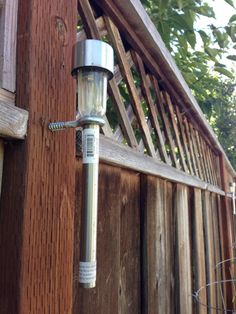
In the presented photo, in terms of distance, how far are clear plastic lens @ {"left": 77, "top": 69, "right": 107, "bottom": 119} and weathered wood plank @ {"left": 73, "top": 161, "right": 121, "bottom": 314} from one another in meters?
0.34

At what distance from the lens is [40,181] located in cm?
70

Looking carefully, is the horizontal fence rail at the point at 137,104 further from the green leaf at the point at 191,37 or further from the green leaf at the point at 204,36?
the green leaf at the point at 204,36

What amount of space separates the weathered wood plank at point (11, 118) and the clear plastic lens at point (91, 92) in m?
0.11

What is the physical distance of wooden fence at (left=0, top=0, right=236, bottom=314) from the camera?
0.67m

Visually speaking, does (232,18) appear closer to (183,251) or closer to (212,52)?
(212,52)

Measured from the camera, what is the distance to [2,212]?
673 millimetres

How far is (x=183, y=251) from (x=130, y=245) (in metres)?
0.82

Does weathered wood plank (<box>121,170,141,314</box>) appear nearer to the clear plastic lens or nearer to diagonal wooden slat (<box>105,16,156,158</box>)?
diagonal wooden slat (<box>105,16,156,158</box>)

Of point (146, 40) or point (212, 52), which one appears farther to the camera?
point (212, 52)

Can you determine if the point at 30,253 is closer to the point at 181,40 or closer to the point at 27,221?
the point at 27,221

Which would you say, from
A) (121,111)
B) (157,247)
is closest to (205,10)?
(121,111)

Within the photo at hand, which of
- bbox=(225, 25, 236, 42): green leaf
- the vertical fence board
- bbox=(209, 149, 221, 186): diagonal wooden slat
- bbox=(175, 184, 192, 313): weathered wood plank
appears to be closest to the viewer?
bbox=(175, 184, 192, 313): weathered wood plank

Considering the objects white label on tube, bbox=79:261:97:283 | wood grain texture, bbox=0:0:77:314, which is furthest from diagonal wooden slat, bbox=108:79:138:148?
white label on tube, bbox=79:261:97:283

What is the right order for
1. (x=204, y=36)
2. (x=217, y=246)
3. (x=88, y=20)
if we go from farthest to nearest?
(x=217, y=246), (x=204, y=36), (x=88, y=20)
